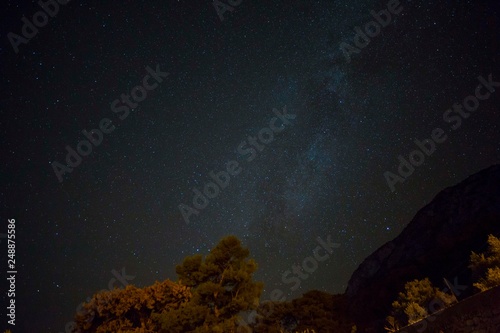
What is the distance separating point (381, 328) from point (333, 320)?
3.84 metres

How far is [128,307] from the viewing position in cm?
1948

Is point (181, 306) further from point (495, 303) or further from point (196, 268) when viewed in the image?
point (495, 303)

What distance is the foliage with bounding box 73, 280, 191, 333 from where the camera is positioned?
19.2 meters

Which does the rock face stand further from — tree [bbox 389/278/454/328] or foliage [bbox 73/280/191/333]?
foliage [bbox 73/280/191/333]

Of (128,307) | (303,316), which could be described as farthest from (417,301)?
(128,307)

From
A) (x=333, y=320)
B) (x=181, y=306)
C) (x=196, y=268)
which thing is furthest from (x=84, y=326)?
(x=333, y=320)

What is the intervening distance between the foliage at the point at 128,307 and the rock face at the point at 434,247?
17.0 m

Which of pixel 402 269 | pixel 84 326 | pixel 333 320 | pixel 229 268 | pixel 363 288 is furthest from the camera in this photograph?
pixel 363 288

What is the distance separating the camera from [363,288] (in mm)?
32625

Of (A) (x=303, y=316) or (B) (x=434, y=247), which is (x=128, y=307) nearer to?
(A) (x=303, y=316)

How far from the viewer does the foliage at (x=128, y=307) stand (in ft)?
63.1

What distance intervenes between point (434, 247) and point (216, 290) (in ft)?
72.4

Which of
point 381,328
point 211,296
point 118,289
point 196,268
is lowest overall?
point 381,328

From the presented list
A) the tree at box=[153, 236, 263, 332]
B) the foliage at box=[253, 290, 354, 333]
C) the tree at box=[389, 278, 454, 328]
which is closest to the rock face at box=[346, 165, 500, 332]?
the foliage at box=[253, 290, 354, 333]
